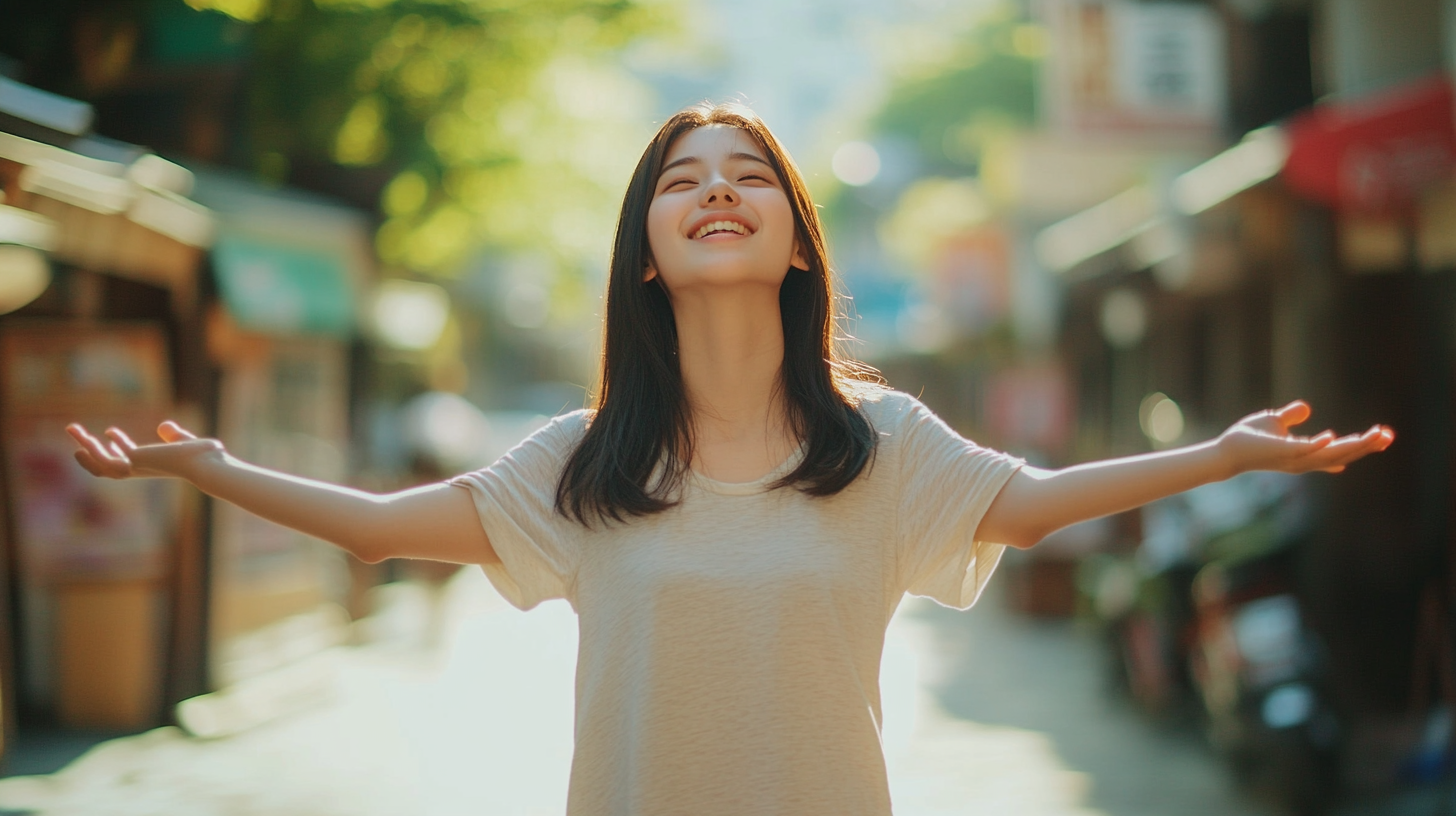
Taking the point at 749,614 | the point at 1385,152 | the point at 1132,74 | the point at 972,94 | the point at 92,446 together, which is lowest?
the point at 749,614

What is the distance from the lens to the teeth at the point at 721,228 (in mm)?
1990

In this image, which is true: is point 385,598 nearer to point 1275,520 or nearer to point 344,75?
point 344,75

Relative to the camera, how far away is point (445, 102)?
37.6 feet

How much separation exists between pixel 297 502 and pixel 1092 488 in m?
1.14

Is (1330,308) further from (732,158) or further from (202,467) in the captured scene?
(202,467)

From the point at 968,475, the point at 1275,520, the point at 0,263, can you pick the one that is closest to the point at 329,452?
the point at 0,263

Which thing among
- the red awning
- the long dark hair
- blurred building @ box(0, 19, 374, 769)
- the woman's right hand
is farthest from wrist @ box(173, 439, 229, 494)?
the red awning

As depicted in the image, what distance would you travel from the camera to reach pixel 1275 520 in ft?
22.1

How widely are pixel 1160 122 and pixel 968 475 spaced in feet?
28.4

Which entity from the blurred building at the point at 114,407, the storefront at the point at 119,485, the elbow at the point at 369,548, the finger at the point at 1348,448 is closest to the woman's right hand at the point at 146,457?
the elbow at the point at 369,548

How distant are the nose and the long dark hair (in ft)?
0.36

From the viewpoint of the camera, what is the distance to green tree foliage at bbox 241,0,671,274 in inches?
397

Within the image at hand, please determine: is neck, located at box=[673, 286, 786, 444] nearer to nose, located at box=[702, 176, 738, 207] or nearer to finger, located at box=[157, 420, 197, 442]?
nose, located at box=[702, 176, 738, 207]

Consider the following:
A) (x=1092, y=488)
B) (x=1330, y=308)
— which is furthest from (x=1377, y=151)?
(x=1092, y=488)
